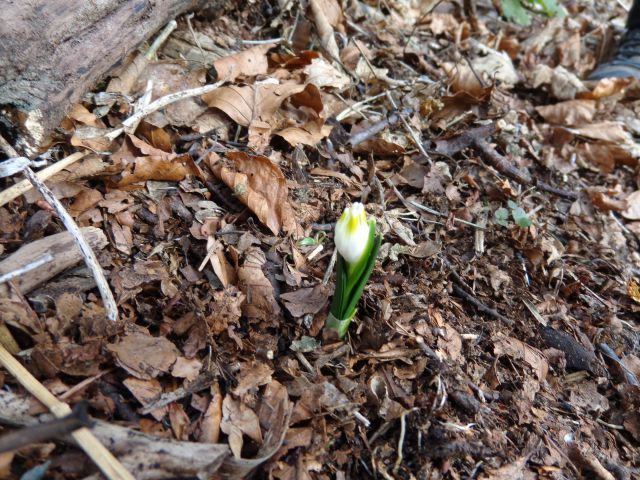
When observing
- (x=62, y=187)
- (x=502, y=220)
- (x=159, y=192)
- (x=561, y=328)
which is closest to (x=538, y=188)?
(x=502, y=220)

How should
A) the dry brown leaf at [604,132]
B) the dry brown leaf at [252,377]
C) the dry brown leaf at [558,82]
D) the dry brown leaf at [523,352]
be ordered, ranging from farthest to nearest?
the dry brown leaf at [558,82] → the dry brown leaf at [604,132] → the dry brown leaf at [523,352] → the dry brown leaf at [252,377]

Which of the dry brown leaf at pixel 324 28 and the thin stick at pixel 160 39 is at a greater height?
the thin stick at pixel 160 39

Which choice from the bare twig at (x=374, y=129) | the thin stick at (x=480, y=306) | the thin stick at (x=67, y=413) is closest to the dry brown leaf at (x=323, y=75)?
the bare twig at (x=374, y=129)

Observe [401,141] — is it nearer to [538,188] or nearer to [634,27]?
[538,188]

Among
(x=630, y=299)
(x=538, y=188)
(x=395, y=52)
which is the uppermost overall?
(x=395, y=52)

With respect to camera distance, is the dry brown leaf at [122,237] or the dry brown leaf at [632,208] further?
the dry brown leaf at [632,208]

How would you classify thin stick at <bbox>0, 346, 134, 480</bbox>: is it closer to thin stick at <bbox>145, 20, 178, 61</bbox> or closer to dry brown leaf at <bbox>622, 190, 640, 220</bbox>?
thin stick at <bbox>145, 20, 178, 61</bbox>

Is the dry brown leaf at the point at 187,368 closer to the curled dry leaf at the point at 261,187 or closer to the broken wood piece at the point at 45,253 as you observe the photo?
the broken wood piece at the point at 45,253
